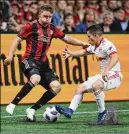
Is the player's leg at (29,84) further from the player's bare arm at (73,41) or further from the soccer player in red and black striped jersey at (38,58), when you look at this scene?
the player's bare arm at (73,41)

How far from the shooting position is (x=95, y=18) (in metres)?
17.4

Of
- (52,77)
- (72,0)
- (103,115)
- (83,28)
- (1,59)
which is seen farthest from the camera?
(72,0)

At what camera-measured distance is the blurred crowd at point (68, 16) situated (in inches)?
663

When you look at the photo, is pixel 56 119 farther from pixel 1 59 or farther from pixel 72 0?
pixel 72 0

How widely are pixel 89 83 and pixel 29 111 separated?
1222mm

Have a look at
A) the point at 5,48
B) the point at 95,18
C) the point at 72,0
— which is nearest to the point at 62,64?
the point at 5,48

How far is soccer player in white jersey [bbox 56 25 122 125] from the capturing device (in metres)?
10.7

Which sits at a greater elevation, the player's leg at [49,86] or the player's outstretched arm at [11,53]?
the player's outstretched arm at [11,53]

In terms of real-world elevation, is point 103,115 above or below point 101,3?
below

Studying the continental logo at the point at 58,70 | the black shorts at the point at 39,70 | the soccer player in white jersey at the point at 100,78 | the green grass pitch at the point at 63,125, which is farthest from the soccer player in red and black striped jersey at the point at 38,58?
the continental logo at the point at 58,70

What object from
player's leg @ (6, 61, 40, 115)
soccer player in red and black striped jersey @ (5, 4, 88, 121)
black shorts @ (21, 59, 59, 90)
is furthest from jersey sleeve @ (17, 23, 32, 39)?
player's leg @ (6, 61, 40, 115)

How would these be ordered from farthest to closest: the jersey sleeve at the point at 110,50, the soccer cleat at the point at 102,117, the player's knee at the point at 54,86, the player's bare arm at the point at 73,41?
the player's bare arm at the point at 73,41 < the player's knee at the point at 54,86 < the jersey sleeve at the point at 110,50 < the soccer cleat at the point at 102,117

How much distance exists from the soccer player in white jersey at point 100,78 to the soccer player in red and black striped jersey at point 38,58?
633 millimetres

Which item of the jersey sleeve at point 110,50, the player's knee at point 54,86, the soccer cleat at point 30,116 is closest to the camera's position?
the jersey sleeve at point 110,50
